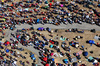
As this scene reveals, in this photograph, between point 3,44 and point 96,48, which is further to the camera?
point 3,44

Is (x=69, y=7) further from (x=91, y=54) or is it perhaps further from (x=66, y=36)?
(x=91, y=54)

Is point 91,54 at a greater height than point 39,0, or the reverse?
point 39,0

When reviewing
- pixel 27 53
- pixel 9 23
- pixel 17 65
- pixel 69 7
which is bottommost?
pixel 17 65

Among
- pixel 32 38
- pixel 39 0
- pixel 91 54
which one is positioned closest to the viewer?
pixel 91 54

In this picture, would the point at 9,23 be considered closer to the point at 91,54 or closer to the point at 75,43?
the point at 75,43

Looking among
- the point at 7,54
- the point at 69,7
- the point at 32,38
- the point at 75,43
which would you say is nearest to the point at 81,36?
the point at 75,43

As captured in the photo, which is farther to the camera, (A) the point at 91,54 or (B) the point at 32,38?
(B) the point at 32,38

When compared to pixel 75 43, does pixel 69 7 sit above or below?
above

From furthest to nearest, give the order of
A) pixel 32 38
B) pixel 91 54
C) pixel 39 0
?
pixel 39 0
pixel 32 38
pixel 91 54

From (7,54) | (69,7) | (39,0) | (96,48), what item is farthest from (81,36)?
(7,54)
